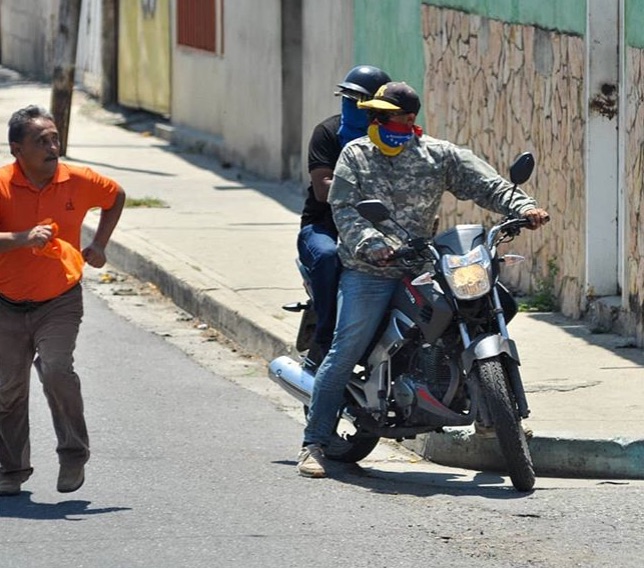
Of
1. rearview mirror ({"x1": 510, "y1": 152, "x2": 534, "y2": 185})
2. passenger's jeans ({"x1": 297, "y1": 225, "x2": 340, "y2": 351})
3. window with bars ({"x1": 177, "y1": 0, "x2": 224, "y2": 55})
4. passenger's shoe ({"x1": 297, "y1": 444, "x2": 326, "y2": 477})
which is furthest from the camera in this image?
window with bars ({"x1": 177, "y1": 0, "x2": 224, "y2": 55})

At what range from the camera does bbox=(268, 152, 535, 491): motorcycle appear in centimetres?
723

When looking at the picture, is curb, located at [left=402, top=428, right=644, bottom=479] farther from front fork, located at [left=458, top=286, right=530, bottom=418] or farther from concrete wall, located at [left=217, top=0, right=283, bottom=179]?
concrete wall, located at [left=217, top=0, right=283, bottom=179]

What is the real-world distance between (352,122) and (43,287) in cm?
166

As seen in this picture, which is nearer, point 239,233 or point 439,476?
point 439,476

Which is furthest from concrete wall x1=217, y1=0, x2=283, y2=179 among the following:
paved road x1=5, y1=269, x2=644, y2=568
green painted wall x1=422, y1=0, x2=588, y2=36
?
paved road x1=5, y1=269, x2=644, y2=568

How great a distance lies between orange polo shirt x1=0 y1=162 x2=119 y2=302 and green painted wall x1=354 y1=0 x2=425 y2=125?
6.64 m

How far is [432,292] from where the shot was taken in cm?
742

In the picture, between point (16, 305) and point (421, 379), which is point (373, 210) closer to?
point (421, 379)

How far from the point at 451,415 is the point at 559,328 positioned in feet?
11.0

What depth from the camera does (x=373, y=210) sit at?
7.26 meters

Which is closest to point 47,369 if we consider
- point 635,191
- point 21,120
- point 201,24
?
point 21,120

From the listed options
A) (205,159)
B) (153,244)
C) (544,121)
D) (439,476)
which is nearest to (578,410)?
(439,476)

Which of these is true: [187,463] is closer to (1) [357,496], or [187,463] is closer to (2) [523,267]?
(1) [357,496]

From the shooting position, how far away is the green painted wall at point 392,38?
1370 centimetres
